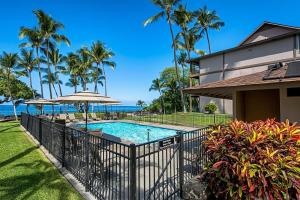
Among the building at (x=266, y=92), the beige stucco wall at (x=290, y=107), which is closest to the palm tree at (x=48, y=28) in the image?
the building at (x=266, y=92)

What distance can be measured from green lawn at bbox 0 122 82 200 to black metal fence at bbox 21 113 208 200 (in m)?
0.48

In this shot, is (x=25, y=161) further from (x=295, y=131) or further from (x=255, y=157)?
(x=295, y=131)

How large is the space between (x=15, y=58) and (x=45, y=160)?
28439 mm

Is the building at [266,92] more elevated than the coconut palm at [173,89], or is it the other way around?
the coconut palm at [173,89]

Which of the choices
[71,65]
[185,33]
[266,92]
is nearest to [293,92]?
[266,92]

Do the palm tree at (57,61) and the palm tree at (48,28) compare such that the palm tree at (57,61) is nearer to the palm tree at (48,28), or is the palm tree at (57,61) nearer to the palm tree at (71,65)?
the palm tree at (71,65)

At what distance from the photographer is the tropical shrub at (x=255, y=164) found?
272 cm

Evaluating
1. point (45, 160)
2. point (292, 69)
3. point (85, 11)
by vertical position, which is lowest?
point (45, 160)

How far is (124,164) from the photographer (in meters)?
3.81

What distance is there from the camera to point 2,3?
18.6 metres

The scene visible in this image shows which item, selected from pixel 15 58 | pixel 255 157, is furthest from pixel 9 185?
pixel 15 58

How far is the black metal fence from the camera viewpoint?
3.74 metres

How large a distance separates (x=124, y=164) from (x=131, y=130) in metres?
16.0

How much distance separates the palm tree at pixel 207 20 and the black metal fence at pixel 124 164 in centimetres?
3051
